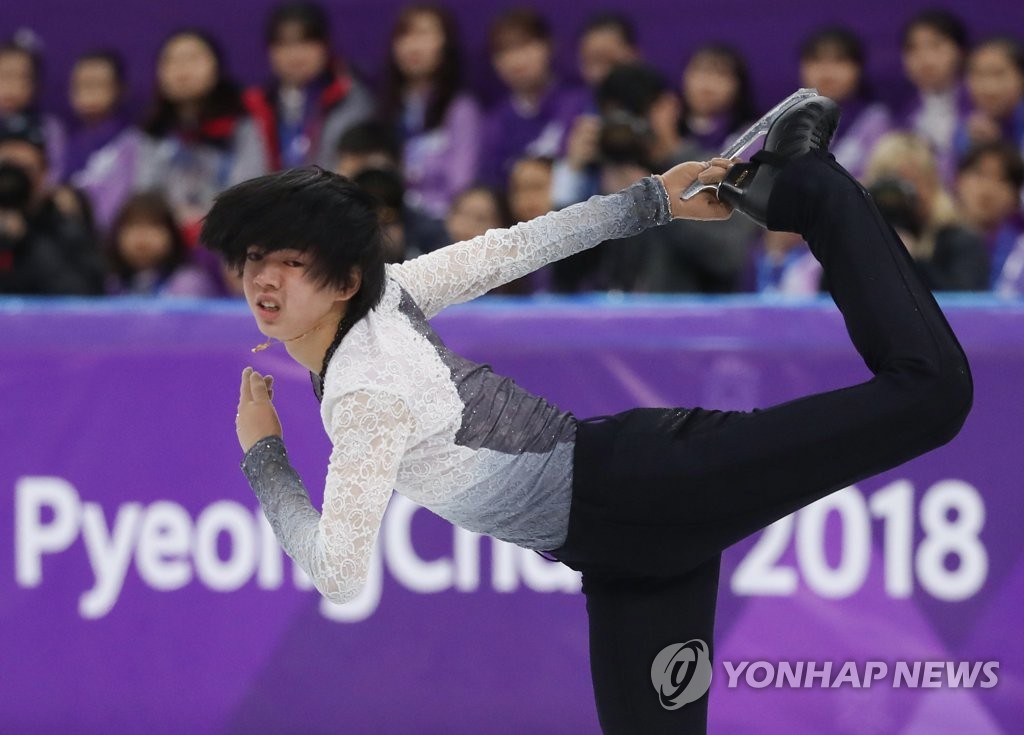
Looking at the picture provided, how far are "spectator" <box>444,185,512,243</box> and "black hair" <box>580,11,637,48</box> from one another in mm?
1398

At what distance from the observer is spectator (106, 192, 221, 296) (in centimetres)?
605

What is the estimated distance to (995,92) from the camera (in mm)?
6562

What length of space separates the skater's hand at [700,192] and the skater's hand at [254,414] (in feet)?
3.20

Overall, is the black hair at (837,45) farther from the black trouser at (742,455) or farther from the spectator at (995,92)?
the black trouser at (742,455)

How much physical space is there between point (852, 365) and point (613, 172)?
1.47 m

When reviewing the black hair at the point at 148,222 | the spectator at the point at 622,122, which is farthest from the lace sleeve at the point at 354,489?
the black hair at the point at 148,222

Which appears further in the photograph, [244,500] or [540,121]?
[540,121]

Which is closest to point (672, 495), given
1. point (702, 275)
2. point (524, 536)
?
point (524, 536)

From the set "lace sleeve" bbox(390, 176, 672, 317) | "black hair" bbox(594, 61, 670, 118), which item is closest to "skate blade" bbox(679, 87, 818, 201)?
"lace sleeve" bbox(390, 176, 672, 317)

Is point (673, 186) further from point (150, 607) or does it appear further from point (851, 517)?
point (150, 607)

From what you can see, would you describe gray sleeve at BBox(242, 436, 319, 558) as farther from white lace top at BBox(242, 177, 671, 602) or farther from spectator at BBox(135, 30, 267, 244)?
spectator at BBox(135, 30, 267, 244)

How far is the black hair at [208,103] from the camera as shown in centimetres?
704

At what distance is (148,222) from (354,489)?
11.1 ft

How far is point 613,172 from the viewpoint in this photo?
582cm
